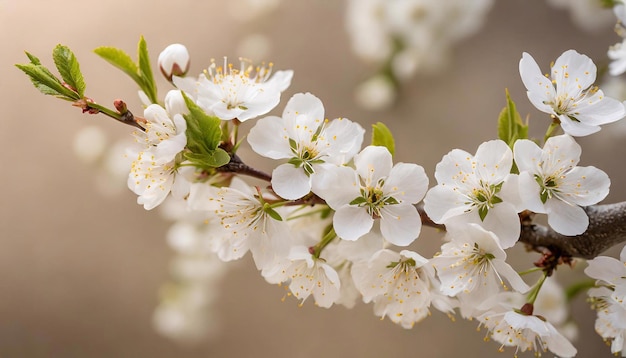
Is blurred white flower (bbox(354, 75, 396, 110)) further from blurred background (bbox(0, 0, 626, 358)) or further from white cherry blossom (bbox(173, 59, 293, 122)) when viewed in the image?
white cherry blossom (bbox(173, 59, 293, 122))

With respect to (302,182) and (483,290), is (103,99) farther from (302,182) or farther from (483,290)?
(483,290)

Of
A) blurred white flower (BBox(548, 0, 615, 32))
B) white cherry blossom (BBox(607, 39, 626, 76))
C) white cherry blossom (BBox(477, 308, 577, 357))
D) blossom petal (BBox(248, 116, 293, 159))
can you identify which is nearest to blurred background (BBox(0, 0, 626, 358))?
blurred white flower (BBox(548, 0, 615, 32))

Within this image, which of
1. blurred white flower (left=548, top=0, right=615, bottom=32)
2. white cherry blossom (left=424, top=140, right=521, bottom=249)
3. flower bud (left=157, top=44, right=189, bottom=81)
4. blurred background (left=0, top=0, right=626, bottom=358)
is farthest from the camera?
blurred background (left=0, top=0, right=626, bottom=358)

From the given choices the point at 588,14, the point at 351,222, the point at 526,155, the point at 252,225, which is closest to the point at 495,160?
the point at 526,155

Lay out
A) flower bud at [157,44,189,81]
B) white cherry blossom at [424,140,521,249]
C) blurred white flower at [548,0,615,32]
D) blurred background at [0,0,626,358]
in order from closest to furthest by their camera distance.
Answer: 1. white cherry blossom at [424,140,521,249]
2. flower bud at [157,44,189,81]
3. blurred white flower at [548,0,615,32]
4. blurred background at [0,0,626,358]

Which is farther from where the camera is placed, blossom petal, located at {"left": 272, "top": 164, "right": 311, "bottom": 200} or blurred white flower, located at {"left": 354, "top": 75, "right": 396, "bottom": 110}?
blurred white flower, located at {"left": 354, "top": 75, "right": 396, "bottom": 110}

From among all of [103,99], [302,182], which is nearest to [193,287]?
[103,99]

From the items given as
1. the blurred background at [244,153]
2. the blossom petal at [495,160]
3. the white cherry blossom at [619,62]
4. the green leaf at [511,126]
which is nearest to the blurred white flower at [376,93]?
the blurred background at [244,153]

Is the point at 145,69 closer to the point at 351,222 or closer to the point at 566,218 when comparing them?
the point at 351,222
